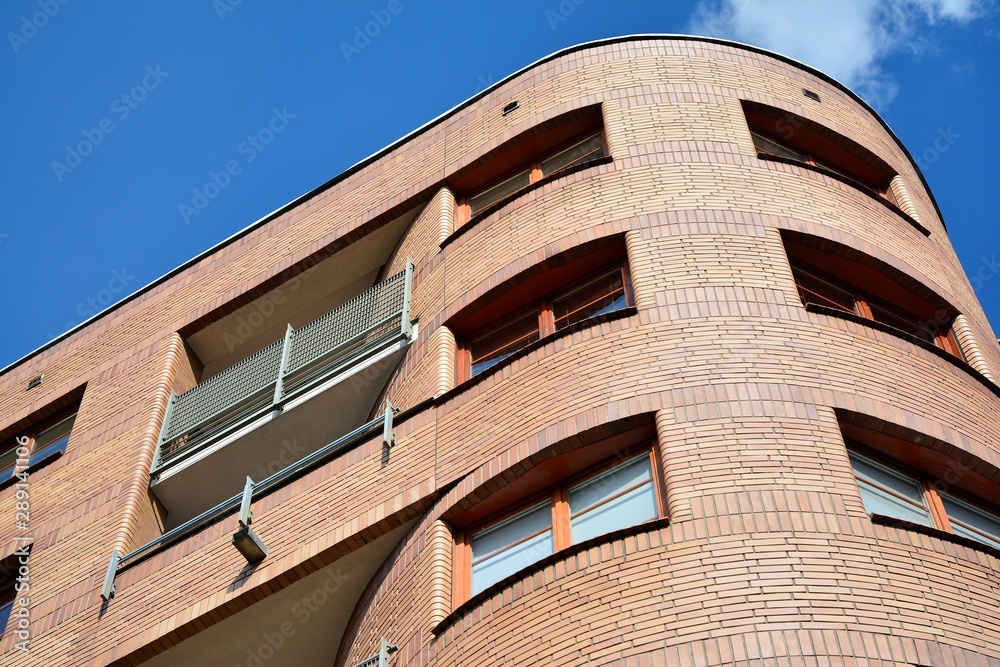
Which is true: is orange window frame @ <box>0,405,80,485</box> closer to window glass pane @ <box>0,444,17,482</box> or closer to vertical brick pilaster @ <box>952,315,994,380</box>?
window glass pane @ <box>0,444,17,482</box>

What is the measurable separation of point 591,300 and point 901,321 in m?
3.89

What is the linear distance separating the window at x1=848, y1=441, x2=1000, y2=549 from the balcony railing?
6.23m

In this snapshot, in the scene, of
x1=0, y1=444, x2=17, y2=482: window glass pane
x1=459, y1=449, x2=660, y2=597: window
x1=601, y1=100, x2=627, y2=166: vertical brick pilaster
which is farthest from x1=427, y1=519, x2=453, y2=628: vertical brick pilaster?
x1=0, y1=444, x2=17, y2=482: window glass pane

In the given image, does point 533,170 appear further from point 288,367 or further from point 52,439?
point 52,439

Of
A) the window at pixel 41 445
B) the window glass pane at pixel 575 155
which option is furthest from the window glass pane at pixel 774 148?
the window at pixel 41 445

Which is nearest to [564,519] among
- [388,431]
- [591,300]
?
[388,431]

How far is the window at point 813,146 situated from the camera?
17266 mm

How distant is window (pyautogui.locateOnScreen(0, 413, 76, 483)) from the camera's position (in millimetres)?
19859

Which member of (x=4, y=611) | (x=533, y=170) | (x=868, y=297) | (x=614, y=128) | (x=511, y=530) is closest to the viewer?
(x=511, y=530)

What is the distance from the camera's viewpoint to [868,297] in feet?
48.9

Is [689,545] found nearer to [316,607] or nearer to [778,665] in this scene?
[778,665]

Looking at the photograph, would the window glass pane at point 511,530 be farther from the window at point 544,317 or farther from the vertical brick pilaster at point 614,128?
the vertical brick pilaster at point 614,128

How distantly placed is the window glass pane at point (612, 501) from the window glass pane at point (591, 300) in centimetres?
266

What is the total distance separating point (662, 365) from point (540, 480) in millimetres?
1675
